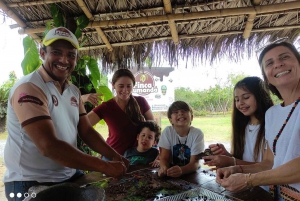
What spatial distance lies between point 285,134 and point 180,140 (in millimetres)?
1102

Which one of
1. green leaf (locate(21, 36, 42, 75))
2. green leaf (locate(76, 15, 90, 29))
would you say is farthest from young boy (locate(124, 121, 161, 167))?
green leaf (locate(21, 36, 42, 75))

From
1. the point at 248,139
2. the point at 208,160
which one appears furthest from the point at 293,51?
the point at 208,160

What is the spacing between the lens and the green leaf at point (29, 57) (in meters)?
3.29

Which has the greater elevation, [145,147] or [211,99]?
[211,99]

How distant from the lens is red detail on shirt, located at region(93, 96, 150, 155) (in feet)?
9.55

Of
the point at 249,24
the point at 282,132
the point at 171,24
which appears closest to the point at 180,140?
the point at 282,132

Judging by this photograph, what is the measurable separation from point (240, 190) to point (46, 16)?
324cm

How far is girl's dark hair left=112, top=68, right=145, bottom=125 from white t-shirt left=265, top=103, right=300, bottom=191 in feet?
5.74

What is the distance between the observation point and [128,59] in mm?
4078

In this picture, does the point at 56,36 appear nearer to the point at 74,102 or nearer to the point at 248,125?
the point at 74,102

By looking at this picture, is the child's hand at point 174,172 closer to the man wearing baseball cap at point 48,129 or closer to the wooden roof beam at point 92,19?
the man wearing baseball cap at point 48,129

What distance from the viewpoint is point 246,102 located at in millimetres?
2094

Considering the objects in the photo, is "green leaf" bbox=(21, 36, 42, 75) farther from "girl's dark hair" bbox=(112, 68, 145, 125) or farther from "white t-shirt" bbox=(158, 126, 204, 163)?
"white t-shirt" bbox=(158, 126, 204, 163)

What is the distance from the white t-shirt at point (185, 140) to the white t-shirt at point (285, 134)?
73 centimetres
